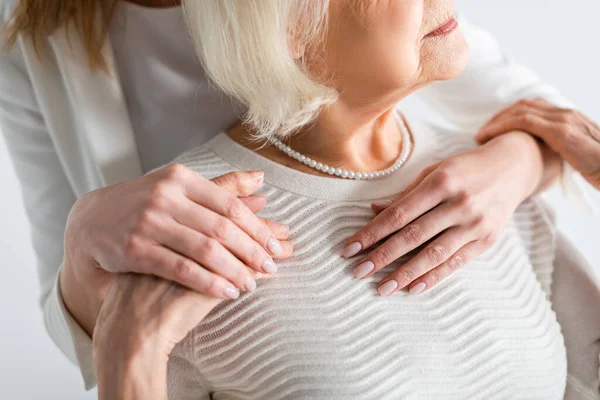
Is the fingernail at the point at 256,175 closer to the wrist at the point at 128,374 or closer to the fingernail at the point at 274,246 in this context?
the fingernail at the point at 274,246

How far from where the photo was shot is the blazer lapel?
1.18m

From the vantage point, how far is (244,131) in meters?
1.16

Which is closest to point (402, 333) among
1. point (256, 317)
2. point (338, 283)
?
point (338, 283)

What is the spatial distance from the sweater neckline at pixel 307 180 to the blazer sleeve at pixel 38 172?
0.38m

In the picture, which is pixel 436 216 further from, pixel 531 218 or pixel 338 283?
pixel 531 218

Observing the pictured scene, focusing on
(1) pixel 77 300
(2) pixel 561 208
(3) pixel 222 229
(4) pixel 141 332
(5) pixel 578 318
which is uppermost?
(3) pixel 222 229

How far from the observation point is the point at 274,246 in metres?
0.94

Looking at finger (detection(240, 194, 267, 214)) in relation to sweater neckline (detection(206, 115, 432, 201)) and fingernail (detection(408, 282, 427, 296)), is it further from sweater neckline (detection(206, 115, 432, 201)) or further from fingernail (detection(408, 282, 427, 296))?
fingernail (detection(408, 282, 427, 296))

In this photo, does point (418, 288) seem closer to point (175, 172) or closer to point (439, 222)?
point (439, 222)

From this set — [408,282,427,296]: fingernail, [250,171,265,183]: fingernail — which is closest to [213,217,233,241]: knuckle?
[250,171,265,183]: fingernail

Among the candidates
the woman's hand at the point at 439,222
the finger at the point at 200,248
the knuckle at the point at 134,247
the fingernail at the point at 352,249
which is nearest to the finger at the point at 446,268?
the woman's hand at the point at 439,222

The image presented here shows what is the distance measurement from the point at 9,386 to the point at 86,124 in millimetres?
866

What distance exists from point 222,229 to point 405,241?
0.30m

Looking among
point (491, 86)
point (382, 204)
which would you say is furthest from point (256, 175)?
point (491, 86)
